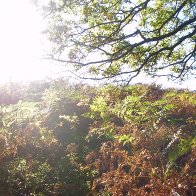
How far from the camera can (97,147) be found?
9195 mm

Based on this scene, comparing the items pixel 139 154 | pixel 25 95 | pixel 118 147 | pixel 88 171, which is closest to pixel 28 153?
pixel 88 171

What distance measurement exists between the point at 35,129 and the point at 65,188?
3662 millimetres

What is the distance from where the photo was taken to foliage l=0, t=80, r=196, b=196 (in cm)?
664

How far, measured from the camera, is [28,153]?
27.5 ft

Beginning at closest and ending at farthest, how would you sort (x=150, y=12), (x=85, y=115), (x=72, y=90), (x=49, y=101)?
(x=150, y=12) < (x=85, y=115) < (x=49, y=101) < (x=72, y=90)

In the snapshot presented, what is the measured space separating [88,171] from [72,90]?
6694mm

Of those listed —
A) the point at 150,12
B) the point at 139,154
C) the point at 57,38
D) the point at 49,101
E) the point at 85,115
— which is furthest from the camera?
the point at 49,101

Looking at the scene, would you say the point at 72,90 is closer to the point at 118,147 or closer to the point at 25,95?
the point at 25,95

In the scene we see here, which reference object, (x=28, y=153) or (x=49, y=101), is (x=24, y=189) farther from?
(x=49, y=101)

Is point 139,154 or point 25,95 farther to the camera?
point 25,95

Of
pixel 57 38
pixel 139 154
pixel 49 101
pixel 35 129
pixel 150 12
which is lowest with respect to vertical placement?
pixel 139 154

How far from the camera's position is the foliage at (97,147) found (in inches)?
262

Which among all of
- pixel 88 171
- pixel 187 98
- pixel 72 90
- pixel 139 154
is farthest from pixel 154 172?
pixel 72 90

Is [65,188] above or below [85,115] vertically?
below
